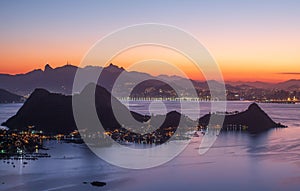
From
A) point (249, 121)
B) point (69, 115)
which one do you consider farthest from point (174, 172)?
point (249, 121)

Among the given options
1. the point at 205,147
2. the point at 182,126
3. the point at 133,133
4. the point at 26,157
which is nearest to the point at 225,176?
the point at 205,147

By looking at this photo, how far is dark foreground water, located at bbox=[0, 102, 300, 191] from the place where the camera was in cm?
1359

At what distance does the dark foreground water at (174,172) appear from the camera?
535 inches

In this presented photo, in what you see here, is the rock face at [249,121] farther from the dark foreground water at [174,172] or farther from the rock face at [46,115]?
the rock face at [46,115]

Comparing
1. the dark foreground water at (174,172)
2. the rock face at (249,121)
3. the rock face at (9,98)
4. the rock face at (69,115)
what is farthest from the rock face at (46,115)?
the rock face at (9,98)

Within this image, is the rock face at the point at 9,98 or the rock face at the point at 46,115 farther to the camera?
the rock face at the point at 9,98

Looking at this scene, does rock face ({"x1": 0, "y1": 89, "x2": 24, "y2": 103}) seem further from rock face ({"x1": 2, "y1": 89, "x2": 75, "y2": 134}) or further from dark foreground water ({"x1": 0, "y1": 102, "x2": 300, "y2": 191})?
dark foreground water ({"x1": 0, "y1": 102, "x2": 300, "y2": 191})

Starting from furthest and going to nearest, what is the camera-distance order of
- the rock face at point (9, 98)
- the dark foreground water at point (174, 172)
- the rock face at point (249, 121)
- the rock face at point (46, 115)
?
the rock face at point (9, 98), the rock face at point (249, 121), the rock face at point (46, 115), the dark foreground water at point (174, 172)

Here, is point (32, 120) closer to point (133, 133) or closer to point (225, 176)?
point (133, 133)

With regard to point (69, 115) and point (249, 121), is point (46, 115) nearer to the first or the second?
point (69, 115)

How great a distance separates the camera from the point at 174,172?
51.6ft

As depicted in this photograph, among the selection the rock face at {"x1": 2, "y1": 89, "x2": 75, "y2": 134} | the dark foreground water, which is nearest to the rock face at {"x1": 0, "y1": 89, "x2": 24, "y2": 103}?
the rock face at {"x1": 2, "y1": 89, "x2": 75, "y2": 134}

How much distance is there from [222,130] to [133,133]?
27.6 feet

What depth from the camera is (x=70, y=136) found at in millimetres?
24938
